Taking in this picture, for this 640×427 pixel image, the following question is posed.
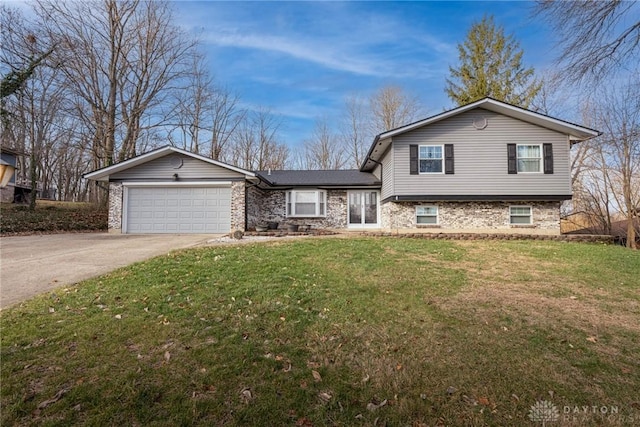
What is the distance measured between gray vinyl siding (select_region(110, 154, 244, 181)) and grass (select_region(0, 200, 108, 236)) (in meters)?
4.40

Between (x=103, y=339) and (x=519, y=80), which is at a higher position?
(x=519, y=80)

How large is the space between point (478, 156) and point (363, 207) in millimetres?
5761

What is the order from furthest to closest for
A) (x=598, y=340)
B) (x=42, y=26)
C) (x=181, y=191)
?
(x=42, y=26), (x=181, y=191), (x=598, y=340)

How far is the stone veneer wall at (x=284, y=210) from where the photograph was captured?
16406mm

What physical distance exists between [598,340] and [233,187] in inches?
501

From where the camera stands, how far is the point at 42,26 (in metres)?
17.8

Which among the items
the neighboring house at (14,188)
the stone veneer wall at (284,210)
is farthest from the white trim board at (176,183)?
the neighboring house at (14,188)

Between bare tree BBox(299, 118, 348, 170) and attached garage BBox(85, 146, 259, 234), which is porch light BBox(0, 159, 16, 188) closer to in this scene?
attached garage BBox(85, 146, 259, 234)

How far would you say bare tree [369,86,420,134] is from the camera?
85.8 feet

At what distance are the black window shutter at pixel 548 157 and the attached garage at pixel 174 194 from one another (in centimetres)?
1239

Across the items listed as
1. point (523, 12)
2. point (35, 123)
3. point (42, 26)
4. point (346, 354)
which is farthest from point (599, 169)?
point (35, 123)

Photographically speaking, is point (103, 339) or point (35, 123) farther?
point (35, 123)

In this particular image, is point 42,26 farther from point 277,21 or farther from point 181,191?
point 277,21

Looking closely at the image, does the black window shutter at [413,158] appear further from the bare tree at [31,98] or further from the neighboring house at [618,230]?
the bare tree at [31,98]
